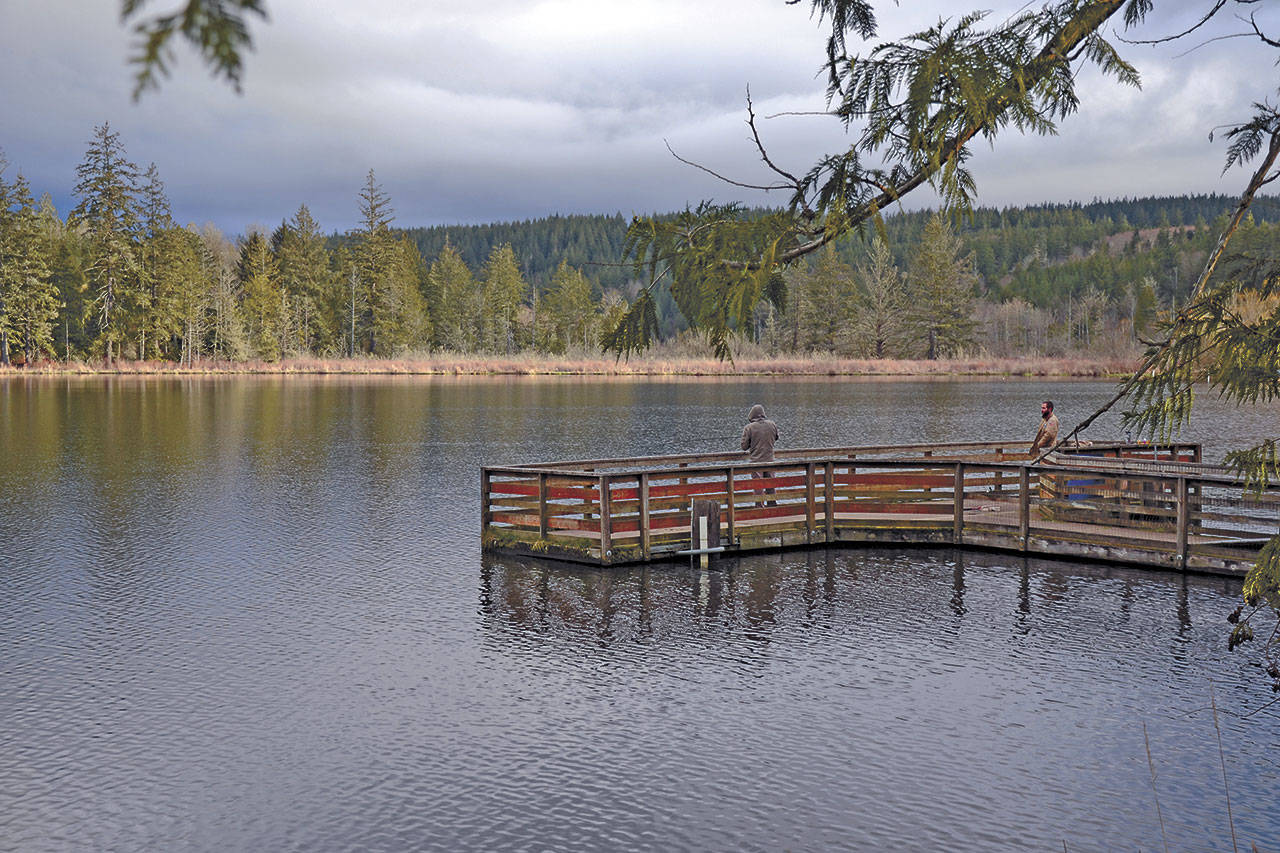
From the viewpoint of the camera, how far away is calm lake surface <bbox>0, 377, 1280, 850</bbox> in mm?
7855

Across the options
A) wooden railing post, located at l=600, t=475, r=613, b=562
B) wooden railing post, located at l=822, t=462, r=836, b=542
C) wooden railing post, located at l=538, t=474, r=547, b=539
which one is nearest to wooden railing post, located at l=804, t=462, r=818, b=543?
wooden railing post, located at l=822, t=462, r=836, b=542

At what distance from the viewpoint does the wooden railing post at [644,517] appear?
17.1 meters

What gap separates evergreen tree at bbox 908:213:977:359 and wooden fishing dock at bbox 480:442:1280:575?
90.2 meters

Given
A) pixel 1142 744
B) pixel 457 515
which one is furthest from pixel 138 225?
pixel 1142 744

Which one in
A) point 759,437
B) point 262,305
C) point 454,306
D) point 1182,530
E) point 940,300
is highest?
point 454,306

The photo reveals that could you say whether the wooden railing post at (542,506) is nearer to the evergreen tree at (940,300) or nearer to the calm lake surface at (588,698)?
the calm lake surface at (588,698)

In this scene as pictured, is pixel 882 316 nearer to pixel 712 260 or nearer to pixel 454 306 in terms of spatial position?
pixel 454 306

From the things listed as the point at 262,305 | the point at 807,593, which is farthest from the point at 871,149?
the point at 262,305

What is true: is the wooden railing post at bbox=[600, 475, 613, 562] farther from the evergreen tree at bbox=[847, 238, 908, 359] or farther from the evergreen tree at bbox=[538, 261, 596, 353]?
the evergreen tree at bbox=[538, 261, 596, 353]

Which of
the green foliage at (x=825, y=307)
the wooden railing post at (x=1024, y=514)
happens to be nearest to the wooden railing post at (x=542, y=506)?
the wooden railing post at (x=1024, y=514)

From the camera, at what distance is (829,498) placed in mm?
Answer: 18938

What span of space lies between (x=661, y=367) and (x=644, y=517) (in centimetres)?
8390

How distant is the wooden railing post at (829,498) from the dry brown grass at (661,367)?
76324 mm

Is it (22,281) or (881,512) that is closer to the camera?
(881,512)
